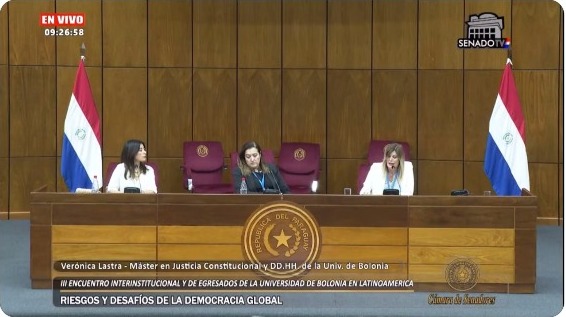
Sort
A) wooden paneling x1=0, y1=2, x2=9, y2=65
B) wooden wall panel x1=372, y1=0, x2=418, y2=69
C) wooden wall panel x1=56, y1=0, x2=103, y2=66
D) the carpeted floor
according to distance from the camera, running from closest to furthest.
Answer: the carpeted floor → wooden paneling x1=0, y1=2, x2=9, y2=65 → wooden wall panel x1=56, y1=0, x2=103, y2=66 → wooden wall panel x1=372, y1=0, x2=418, y2=69

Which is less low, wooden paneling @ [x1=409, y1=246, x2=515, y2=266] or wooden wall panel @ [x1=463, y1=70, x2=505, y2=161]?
wooden wall panel @ [x1=463, y1=70, x2=505, y2=161]

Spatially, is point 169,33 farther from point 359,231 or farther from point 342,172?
point 359,231

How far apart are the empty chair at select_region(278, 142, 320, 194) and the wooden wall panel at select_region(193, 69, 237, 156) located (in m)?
0.77

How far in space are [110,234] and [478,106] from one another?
5.76m

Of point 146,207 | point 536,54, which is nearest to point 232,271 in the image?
point 146,207

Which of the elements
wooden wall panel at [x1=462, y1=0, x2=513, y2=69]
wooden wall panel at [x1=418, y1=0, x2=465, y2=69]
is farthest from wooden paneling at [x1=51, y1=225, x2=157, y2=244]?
wooden wall panel at [x1=462, y1=0, x2=513, y2=69]

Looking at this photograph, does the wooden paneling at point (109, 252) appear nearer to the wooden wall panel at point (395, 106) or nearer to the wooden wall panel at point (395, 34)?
the wooden wall panel at point (395, 106)

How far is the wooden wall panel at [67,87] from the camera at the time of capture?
42.5 ft

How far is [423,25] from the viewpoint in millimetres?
13000

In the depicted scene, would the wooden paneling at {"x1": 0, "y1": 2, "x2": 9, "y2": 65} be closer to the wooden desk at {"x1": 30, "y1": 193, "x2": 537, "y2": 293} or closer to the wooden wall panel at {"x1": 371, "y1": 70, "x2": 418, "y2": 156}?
the wooden wall panel at {"x1": 371, "y1": 70, "x2": 418, "y2": 156}

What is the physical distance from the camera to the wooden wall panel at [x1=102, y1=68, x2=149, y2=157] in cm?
1310

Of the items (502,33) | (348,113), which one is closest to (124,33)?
(348,113)

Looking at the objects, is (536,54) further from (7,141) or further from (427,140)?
(7,141)

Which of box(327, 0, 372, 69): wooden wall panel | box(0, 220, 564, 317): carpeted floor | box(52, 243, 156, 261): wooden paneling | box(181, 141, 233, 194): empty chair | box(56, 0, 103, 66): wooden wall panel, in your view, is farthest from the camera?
box(327, 0, 372, 69): wooden wall panel
